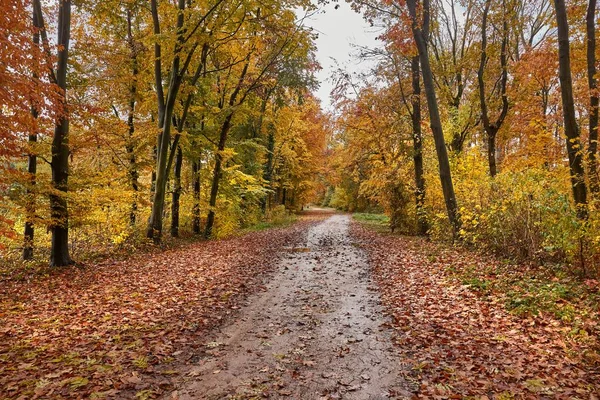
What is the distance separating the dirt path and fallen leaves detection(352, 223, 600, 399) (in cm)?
39

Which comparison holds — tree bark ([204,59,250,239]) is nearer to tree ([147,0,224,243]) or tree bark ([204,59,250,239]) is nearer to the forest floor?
tree ([147,0,224,243])

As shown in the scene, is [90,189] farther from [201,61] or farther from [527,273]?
[527,273]

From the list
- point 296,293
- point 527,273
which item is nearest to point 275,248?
point 296,293

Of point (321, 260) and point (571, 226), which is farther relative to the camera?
point (321, 260)

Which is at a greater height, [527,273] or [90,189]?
[90,189]

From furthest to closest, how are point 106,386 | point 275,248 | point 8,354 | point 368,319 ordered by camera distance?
point 275,248 < point 368,319 < point 8,354 < point 106,386

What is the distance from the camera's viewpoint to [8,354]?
16.6 ft

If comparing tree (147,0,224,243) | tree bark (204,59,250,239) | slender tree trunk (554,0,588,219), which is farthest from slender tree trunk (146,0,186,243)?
slender tree trunk (554,0,588,219)

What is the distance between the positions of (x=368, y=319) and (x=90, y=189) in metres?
9.82

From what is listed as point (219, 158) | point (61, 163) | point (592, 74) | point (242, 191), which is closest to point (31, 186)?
point (61, 163)

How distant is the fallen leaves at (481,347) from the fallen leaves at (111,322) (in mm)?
3247

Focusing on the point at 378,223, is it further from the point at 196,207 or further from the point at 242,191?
the point at 196,207

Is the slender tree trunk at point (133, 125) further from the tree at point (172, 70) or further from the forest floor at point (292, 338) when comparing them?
the forest floor at point (292, 338)

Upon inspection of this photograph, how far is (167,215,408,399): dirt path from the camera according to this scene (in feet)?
14.3
